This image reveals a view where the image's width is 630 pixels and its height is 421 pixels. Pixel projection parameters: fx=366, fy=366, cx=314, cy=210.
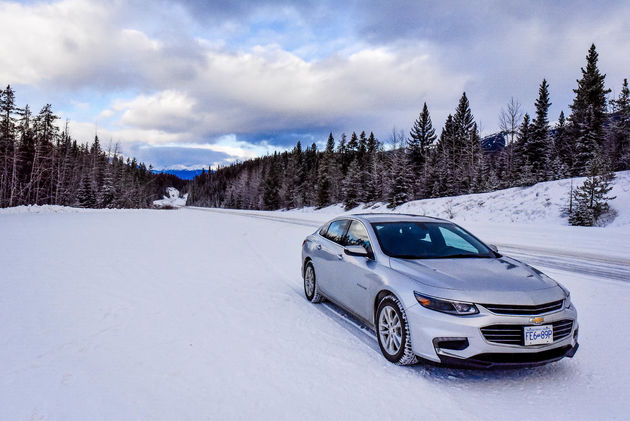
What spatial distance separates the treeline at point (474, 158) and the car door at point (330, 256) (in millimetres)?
18271

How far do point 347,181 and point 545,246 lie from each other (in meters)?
39.1

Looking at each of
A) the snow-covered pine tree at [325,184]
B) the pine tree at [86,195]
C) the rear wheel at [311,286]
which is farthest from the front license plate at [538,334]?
the pine tree at [86,195]

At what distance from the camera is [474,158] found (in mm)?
54250

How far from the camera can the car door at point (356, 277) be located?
14.3 ft

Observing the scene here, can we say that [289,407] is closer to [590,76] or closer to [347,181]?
[347,181]

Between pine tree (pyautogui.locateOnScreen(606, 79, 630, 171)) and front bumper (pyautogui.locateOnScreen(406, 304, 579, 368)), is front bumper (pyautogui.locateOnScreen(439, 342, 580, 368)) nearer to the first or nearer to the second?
front bumper (pyautogui.locateOnScreen(406, 304, 579, 368))

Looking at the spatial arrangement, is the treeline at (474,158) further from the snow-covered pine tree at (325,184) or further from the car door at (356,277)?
the car door at (356,277)

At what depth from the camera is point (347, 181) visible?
2000 inches

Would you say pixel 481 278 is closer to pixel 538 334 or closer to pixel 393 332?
pixel 538 334

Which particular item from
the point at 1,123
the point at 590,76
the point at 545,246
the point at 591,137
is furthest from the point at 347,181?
the point at 1,123

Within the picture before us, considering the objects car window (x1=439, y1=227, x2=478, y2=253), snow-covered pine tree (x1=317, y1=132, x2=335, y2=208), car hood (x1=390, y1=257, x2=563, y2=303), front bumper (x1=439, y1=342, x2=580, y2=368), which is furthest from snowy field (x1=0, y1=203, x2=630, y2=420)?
snow-covered pine tree (x1=317, y1=132, x2=335, y2=208)

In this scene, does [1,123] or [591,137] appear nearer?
[591,137]

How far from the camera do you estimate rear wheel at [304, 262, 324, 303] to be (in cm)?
607

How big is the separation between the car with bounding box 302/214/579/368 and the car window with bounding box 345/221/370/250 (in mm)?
26
